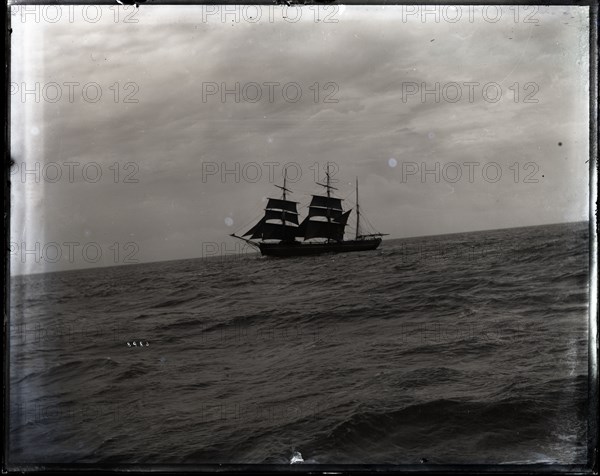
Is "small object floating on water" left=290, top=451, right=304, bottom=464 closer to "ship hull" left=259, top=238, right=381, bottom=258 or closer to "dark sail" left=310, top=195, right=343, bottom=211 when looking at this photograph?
"dark sail" left=310, top=195, right=343, bottom=211

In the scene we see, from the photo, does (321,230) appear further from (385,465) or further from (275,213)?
(385,465)

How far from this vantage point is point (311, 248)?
20.3 metres

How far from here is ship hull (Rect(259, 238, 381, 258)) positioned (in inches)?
732

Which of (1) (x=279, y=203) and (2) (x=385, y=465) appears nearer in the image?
(2) (x=385, y=465)

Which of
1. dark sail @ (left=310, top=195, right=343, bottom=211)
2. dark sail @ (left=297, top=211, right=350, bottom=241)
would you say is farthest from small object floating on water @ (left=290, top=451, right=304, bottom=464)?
dark sail @ (left=297, top=211, right=350, bottom=241)

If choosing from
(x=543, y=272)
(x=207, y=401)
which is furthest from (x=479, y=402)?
(x=207, y=401)

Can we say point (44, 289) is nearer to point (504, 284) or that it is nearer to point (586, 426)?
point (586, 426)

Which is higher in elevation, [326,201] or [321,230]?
[326,201]

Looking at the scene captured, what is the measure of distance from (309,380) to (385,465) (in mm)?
1463

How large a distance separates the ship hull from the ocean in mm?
13360

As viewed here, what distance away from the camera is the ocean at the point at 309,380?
253 cm

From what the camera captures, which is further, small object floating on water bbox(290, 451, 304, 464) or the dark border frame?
small object floating on water bbox(290, 451, 304, 464)

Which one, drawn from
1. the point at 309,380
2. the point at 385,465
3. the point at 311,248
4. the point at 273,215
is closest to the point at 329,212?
the point at 273,215

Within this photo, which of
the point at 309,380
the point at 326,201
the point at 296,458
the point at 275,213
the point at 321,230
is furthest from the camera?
the point at 321,230
